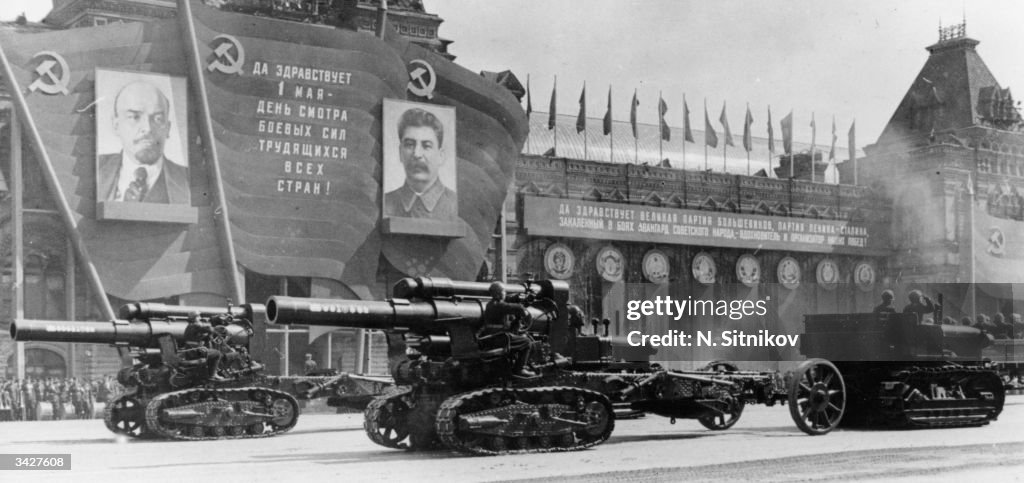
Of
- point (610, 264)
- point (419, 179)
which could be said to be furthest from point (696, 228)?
point (419, 179)

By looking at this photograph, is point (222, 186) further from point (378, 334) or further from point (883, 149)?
point (883, 149)

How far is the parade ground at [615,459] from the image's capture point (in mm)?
14578

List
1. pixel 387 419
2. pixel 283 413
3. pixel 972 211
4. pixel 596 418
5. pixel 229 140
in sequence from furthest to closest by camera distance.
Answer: pixel 972 211, pixel 229 140, pixel 283 413, pixel 387 419, pixel 596 418

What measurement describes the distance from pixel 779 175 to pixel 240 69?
31.4 m

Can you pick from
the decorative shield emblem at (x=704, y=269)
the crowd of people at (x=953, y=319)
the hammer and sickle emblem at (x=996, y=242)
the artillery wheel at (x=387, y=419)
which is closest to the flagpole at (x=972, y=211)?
the hammer and sickle emblem at (x=996, y=242)

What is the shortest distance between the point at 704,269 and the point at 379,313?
3827 cm

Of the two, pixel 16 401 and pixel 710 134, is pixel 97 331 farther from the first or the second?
pixel 710 134

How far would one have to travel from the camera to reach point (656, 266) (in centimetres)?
5231

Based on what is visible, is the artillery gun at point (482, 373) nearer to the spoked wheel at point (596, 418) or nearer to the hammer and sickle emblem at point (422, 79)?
the spoked wheel at point (596, 418)

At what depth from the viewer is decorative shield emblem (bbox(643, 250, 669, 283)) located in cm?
5188

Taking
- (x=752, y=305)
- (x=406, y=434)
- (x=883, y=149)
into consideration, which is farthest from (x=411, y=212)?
(x=883, y=149)

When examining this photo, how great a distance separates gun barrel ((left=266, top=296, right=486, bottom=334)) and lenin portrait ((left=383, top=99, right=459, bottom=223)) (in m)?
24.7

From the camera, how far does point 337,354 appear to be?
44344 millimetres

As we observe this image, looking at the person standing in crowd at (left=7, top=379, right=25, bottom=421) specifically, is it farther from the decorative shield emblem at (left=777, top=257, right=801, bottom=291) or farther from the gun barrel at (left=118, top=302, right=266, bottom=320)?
the decorative shield emblem at (left=777, top=257, right=801, bottom=291)
